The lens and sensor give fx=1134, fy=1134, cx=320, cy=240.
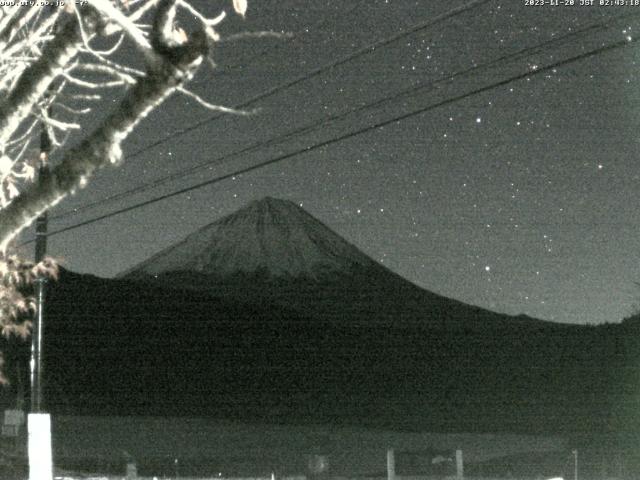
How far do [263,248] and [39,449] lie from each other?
117m

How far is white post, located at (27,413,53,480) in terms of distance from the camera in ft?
48.0

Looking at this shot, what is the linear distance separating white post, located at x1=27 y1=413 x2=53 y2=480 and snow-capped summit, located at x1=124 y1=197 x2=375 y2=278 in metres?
99.8

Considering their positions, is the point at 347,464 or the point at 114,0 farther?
the point at 347,464

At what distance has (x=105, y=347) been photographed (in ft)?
184

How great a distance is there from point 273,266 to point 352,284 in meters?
9.06

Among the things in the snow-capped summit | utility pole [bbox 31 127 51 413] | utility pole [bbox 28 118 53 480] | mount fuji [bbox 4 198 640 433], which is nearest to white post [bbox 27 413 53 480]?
utility pole [bbox 28 118 53 480]

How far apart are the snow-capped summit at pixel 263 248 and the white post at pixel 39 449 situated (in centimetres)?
9975

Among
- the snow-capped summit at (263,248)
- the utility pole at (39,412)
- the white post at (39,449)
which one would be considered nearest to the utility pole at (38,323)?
the utility pole at (39,412)

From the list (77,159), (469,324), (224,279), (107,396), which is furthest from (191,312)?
(77,159)

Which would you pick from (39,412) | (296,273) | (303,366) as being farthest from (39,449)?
(296,273)

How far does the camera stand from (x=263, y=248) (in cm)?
13200

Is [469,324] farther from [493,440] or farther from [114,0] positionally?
[114,0]

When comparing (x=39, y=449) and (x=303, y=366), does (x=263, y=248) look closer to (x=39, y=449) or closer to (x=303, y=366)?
(x=303, y=366)

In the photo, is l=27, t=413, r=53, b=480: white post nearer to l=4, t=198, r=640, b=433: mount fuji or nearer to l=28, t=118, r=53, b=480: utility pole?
l=28, t=118, r=53, b=480: utility pole
